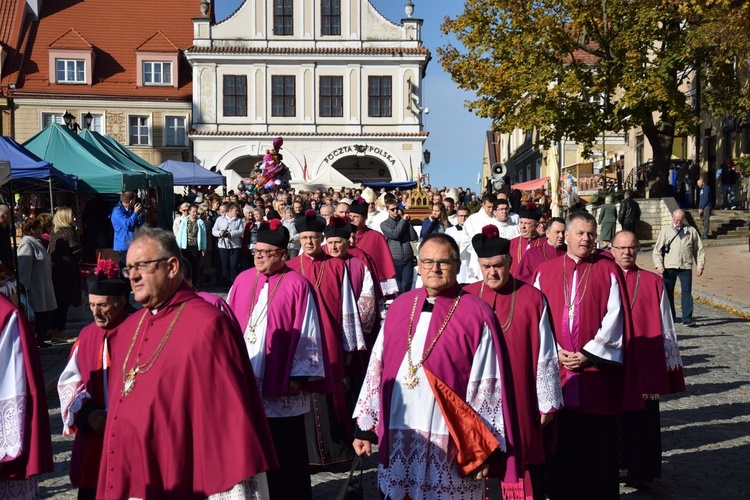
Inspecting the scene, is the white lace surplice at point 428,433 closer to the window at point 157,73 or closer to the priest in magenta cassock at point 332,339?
the priest in magenta cassock at point 332,339

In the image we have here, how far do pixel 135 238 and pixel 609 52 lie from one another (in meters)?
27.4

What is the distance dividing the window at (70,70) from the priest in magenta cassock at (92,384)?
47392mm

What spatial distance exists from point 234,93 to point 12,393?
45.8 meters

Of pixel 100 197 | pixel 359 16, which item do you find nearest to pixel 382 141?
pixel 359 16

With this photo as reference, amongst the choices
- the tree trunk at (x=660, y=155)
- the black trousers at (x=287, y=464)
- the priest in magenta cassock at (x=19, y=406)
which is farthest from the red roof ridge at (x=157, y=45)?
the priest in magenta cassock at (x=19, y=406)

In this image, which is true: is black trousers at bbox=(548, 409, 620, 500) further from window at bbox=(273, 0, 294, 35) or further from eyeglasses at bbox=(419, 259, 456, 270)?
window at bbox=(273, 0, 294, 35)

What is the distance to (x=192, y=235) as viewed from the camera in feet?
71.7

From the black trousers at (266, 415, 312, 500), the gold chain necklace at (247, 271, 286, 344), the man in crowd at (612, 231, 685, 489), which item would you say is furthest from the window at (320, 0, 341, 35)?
the black trousers at (266, 415, 312, 500)

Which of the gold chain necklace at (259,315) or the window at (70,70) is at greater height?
the window at (70,70)

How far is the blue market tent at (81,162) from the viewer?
17938mm

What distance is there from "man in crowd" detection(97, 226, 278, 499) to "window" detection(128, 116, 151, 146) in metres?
47.4

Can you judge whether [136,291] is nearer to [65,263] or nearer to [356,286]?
[356,286]

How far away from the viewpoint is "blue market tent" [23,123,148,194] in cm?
1794

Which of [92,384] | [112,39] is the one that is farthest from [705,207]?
[112,39]
